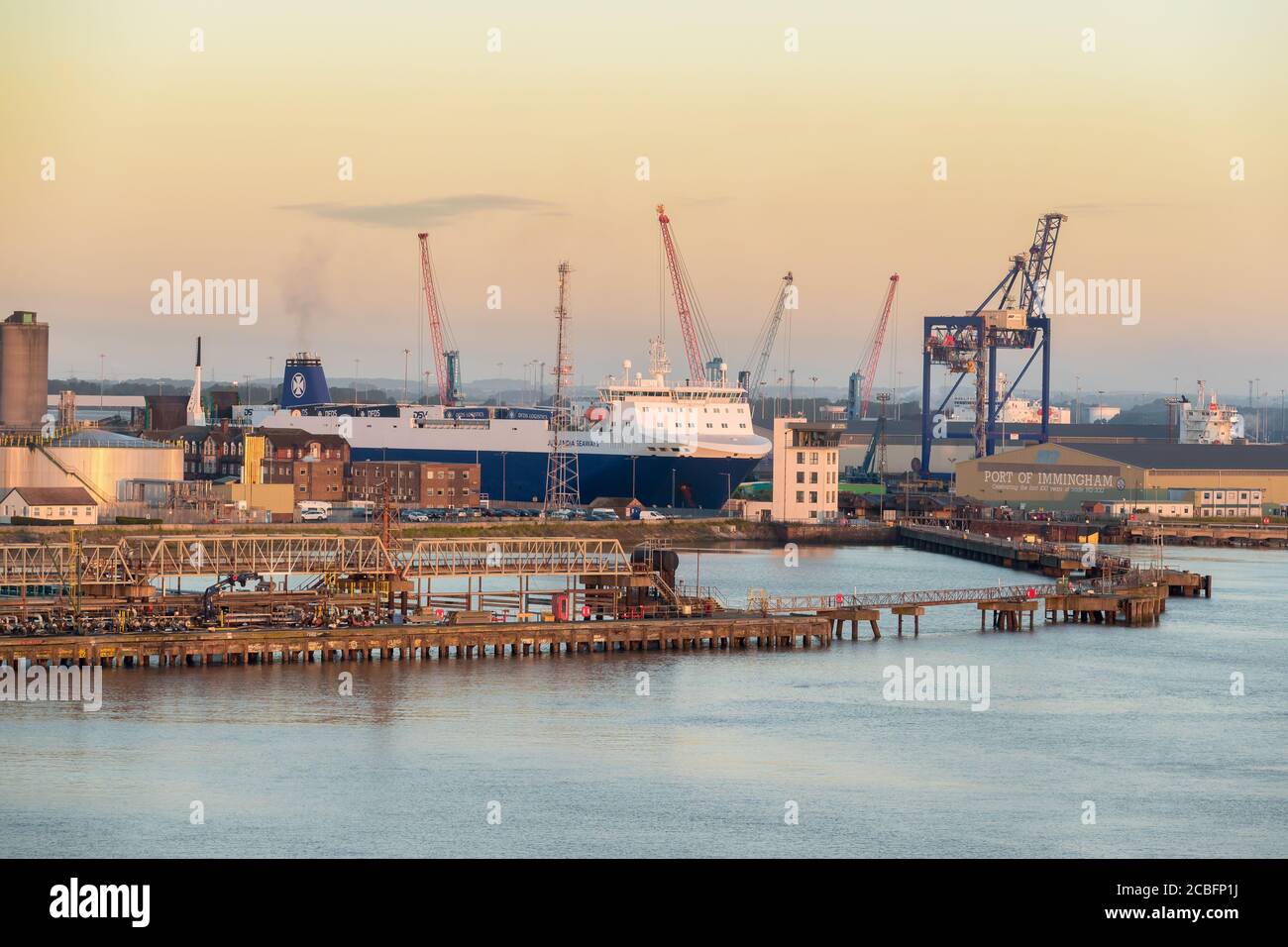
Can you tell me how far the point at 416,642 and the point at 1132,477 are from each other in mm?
53403

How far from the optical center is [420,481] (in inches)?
3017

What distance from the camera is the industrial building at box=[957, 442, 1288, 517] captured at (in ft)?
272

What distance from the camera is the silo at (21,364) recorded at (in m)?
98.9

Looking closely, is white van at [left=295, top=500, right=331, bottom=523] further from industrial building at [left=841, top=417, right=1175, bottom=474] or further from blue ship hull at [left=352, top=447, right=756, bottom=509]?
industrial building at [left=841, top=417, right=1175, bottom=474]

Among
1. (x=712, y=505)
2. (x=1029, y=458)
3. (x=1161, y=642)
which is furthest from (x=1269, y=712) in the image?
(x=1029, y=458)

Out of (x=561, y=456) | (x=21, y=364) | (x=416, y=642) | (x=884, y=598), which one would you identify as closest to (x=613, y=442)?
(x=561, y=456)

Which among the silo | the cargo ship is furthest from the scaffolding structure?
the silo

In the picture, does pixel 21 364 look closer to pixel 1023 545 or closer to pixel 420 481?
pixel 420 481

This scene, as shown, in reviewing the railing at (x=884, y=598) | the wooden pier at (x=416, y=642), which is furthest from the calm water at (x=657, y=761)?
the railing at (x=884, y=598)

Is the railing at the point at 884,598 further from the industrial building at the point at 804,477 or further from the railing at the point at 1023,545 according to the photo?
the industrial building at the point at 804,477

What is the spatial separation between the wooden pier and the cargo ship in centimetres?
3776

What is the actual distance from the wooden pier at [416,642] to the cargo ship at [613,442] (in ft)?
124
